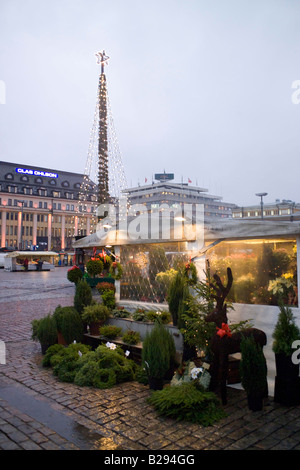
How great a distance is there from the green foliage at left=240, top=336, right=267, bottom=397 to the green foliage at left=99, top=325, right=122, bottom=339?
3.55 meters

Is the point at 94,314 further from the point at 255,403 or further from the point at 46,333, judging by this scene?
the point at 255,403

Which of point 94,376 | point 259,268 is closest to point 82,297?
point 94,376

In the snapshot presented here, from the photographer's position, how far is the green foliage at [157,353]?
235 inches

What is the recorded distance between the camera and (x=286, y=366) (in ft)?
17.8

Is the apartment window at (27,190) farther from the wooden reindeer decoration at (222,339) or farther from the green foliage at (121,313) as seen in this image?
the wooden reindeer decoration at (222,339)

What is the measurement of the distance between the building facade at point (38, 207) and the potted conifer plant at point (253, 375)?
8756cm

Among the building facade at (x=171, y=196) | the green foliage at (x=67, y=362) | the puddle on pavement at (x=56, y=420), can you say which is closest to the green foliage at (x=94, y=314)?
the green foliage at (x=67, y=362)

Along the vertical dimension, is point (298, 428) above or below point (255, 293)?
below

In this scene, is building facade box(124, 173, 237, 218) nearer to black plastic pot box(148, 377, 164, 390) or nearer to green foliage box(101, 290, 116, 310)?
green foliage box(101, 290, 116, 310)

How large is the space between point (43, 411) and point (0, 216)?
312 feet

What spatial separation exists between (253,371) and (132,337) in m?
3.02
